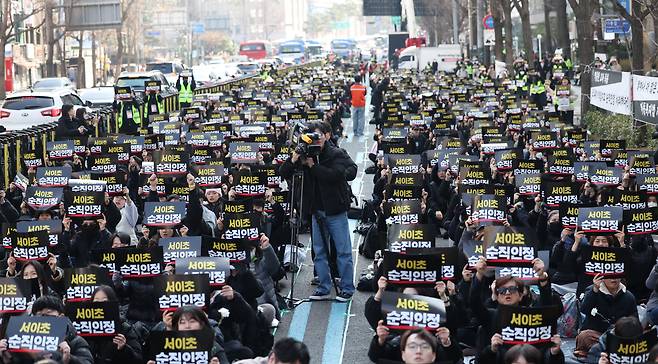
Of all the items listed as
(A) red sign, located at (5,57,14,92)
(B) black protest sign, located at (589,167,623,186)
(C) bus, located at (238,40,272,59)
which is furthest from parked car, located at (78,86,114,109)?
(C) bus, located at (238,40,272,59)

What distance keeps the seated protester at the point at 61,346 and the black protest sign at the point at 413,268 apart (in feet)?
8.34

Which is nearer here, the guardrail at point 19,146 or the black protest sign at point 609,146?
the black protest sign at point 609,146

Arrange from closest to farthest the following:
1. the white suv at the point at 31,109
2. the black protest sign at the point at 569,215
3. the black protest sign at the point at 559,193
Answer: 1. the black protest sign at the point at 569,215
2. the black protest sign at the point at 559,193
3. the white suv at the point at 31,109

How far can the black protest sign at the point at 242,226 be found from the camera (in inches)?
593

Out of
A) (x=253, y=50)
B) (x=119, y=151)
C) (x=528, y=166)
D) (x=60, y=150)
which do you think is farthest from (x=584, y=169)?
(x=253, y=50)

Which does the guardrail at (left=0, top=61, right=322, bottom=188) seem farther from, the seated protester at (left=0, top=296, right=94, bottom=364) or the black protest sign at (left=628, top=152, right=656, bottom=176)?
the seated protester at (left=0, top=296, right=94, bottom=364)

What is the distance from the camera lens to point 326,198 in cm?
1652

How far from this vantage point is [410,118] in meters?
30.4

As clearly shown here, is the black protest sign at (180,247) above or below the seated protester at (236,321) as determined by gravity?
above

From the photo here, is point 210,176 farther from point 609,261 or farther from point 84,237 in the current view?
point 609,261

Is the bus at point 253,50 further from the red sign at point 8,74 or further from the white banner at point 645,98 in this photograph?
the white banner at point 645,98

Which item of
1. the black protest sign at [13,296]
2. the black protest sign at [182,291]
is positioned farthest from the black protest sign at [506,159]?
the black protest sign at [13,296]

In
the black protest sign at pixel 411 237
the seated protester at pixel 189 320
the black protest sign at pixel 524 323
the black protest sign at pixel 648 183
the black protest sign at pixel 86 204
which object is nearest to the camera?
the black protest sign at pixel 524 323

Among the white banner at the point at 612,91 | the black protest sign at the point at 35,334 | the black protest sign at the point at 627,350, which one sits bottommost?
the black protest sign at the point at 627,350
